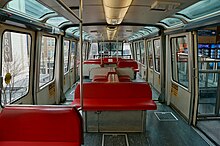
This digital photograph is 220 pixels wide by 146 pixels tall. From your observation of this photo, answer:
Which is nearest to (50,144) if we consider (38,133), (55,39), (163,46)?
(38,133)

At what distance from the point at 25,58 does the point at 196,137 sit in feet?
11.4

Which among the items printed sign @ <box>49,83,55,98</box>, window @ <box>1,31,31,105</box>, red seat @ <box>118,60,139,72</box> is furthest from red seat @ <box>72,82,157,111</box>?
red seat @ <box>118,60,139,72</box>

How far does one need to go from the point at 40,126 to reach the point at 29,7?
2.28 m

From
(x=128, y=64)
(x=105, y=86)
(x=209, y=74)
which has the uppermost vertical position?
(x=128, y=64)

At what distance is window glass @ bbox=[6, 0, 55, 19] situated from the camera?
3194mm

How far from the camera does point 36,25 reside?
3812mm

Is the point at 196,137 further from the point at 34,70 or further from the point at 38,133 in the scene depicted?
the point at 34,70

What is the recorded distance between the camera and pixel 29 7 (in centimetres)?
367

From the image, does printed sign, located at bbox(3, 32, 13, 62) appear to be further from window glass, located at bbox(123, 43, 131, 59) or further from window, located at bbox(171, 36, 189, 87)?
window glass, located at bbox(123, 43, 131, 59)

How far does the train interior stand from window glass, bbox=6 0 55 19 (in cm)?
2

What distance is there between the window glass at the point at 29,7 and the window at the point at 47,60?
37.3 inches

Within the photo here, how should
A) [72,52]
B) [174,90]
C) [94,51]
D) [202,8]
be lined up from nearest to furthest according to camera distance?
[202,8], [174,90], [72,52], [94,51]

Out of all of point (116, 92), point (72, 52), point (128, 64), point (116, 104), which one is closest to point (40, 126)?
point (116, 104)

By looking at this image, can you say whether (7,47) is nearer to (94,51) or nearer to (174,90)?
(174,90)
